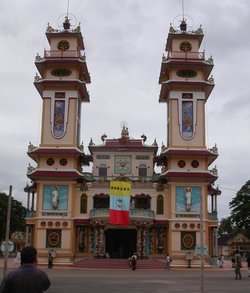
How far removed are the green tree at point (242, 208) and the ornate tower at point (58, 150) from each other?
1092 inches

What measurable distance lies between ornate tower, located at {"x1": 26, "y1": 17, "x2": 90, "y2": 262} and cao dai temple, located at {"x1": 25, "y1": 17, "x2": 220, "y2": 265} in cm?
10

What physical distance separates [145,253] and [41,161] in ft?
45.2

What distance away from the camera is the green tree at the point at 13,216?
73.5 m

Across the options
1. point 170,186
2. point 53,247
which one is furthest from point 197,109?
point 53,247

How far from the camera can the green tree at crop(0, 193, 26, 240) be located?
73500mm

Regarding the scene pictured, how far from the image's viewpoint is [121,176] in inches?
2064

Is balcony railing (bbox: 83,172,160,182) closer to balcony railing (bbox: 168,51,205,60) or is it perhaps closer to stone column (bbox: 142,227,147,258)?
stone column (bbox: 142,227,147,258)

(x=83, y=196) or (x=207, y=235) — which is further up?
(x=83, y=196)

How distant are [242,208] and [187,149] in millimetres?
25349

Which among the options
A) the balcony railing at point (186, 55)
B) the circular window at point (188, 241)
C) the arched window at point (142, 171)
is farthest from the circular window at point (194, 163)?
the balcony railing at point (186, 55)

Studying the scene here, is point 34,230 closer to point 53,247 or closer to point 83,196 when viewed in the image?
point 53,247

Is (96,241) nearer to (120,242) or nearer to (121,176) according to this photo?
(120,242)

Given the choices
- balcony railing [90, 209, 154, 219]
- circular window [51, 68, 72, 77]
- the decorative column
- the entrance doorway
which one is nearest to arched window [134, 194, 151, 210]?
balcony railing [90, 209, 154, 219]

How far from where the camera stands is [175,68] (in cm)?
5441
